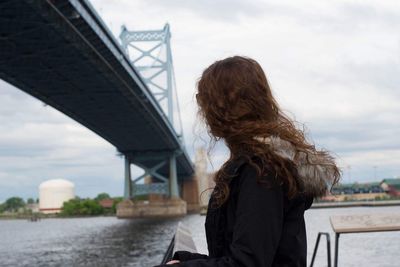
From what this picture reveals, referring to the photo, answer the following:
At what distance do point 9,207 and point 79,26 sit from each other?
122840 mm

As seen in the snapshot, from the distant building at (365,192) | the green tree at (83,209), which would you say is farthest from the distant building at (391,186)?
the green tree at (83,209)

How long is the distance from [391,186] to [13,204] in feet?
247

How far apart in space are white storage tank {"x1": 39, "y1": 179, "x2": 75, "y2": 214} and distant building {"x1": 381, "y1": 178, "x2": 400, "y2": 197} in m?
46.2

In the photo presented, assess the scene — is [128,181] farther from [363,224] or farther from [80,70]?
[363,224]

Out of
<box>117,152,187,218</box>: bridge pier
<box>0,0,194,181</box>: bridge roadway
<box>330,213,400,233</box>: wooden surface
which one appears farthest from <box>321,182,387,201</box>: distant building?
<box>330,213,400,233</box>: wooden surface

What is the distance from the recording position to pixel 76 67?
24.4 metres

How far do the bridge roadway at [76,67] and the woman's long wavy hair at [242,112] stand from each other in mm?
15532

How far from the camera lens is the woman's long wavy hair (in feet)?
4.62

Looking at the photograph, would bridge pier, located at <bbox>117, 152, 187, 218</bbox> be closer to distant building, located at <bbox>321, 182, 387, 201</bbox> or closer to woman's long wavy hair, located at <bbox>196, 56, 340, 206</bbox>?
distant building, located at <bbox>321, 182, 387, 201</bbox>

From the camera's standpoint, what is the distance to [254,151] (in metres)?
1.38

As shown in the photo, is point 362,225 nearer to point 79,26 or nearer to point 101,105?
point 79,26

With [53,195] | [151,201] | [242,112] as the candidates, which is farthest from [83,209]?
[242,112]

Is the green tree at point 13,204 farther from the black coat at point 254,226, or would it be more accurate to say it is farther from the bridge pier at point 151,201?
the black coat at point 254,226

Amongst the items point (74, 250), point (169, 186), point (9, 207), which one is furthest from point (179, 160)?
point (9, 207)
